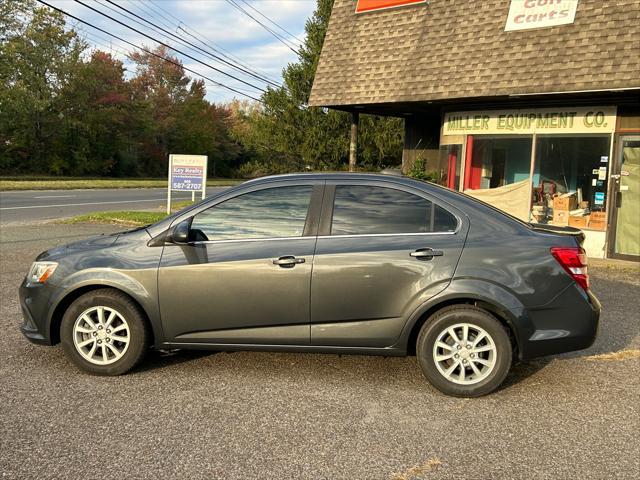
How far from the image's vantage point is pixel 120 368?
Answer: 434 cm

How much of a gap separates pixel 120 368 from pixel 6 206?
620 inches

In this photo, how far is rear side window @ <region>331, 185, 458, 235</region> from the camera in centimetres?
425

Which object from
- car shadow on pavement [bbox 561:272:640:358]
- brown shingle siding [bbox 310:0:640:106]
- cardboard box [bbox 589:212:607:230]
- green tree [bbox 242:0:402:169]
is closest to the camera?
car shadow on pavement [bbox 561:272:640:358]

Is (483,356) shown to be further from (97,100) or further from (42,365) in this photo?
(97,100)

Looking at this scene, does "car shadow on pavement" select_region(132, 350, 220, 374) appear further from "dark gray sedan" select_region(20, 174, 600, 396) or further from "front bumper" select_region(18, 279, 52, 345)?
"front bumper" select_region(18, 279, 52, 345)

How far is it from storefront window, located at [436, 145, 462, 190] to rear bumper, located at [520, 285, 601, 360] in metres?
8.25

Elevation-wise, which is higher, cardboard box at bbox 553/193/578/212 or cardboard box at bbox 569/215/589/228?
cardboard box at bbox 553/193/578/212

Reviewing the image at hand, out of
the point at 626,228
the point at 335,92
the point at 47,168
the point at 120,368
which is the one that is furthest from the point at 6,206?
the point at 47,168

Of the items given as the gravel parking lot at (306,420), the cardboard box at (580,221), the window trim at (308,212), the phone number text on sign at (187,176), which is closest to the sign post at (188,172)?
the phone number text on sign at (187,176)

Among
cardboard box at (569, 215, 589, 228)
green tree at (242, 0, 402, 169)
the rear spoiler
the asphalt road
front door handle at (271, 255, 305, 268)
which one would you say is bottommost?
the asphalt road

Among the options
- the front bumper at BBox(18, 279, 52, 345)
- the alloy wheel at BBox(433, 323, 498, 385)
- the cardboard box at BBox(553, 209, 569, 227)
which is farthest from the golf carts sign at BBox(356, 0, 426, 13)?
the front bumper at BBox(18, 279, 52, 345)

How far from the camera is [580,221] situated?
1059cm

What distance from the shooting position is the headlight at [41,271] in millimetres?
4367

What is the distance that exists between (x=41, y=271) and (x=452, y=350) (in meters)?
3.23
